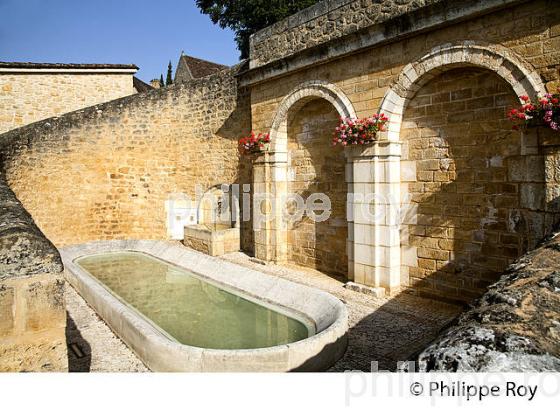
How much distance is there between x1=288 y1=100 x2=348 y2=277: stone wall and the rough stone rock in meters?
5.08

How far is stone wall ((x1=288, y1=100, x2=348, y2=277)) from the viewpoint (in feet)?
23.3

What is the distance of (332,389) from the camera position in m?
1.62

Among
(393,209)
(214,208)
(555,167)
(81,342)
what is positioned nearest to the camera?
(555,167)

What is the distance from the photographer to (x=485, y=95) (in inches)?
197

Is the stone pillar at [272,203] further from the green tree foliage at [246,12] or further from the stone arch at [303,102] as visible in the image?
the green tree foliage at [246,12]

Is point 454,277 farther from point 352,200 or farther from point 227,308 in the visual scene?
point 227,308

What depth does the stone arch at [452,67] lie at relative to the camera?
4.38m

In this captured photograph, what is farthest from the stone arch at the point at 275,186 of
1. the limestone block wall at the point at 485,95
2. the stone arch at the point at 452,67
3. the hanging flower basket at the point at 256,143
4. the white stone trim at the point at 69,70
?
→ the white stone trim at the point at 69,70

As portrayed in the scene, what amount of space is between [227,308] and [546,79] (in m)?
4.76

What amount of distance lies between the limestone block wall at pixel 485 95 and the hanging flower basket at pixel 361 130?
0.23m

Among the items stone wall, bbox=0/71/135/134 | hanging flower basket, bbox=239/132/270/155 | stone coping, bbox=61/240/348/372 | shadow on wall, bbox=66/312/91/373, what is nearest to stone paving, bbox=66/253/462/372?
shadow on wall, bbox=66/312/91/373

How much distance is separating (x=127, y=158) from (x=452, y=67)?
8.71 meters

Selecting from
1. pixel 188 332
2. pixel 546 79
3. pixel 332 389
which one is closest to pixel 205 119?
pixel 188 332

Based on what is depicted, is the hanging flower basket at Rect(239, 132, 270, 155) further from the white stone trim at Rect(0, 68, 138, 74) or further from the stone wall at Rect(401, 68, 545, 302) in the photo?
the white stone trim at Rect(0, 68, 138, 74)
